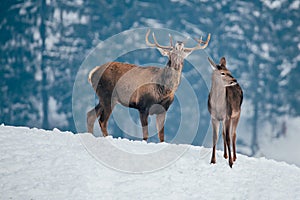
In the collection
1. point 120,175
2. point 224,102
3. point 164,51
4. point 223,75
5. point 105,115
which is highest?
point 164,51

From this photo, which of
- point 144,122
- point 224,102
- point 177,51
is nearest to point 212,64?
point 224,102

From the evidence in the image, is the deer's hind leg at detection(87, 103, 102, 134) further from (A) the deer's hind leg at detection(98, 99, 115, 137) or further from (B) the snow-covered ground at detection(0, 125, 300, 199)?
(B) the snow-covered ground at detection(0, 125, 300, 199)

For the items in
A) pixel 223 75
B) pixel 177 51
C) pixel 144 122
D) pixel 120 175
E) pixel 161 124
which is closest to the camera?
pixel 120 175

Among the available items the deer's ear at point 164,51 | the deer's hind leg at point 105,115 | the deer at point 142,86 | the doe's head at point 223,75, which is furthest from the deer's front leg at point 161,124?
the doe's head at point 223,75

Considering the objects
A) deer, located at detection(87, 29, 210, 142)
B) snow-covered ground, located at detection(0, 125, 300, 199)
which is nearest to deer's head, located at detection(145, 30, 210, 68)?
deer, located at detection(87, 29, 210, 142)

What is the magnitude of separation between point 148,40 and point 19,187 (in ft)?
15.5

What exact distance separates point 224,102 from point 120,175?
2.30 meters

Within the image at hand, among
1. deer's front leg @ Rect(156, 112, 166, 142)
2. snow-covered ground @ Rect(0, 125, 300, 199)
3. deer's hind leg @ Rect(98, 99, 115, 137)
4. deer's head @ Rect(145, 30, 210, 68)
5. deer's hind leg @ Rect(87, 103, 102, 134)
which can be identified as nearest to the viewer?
snow-covered ground @ Rect(0, 125, 300, 199)

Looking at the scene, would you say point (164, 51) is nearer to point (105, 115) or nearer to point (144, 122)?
point (144, 122)

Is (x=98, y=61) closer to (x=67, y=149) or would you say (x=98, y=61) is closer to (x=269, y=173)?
(x=67, y=149)

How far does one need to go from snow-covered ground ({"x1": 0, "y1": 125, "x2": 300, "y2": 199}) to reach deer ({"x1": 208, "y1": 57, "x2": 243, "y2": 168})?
516mm

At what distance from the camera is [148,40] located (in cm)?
961

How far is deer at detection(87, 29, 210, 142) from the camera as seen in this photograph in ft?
30.0

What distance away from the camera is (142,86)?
32.4 feet
